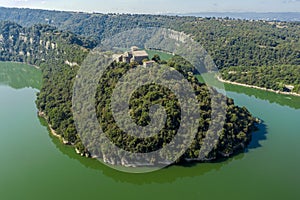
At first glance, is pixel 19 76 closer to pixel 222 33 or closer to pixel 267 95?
pixel 267 95

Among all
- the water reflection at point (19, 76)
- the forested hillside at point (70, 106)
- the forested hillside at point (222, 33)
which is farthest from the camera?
the forested hillside at point (222, 33)

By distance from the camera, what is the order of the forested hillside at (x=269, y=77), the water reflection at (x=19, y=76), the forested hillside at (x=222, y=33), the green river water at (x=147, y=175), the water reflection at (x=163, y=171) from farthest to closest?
the forested hillside at (x=222, y=33)
the water reflection at (x=19, y=76)
the forested hillside at (x=269, y=77)
the water reflection at (x=163, y=171)
the green river water at (x=147, y=175)

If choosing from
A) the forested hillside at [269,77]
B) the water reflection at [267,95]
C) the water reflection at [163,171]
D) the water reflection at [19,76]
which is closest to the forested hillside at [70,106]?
the water reflection at [163,171]

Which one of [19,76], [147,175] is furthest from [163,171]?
[19,76]

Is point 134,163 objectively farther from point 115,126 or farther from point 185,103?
point 185,103

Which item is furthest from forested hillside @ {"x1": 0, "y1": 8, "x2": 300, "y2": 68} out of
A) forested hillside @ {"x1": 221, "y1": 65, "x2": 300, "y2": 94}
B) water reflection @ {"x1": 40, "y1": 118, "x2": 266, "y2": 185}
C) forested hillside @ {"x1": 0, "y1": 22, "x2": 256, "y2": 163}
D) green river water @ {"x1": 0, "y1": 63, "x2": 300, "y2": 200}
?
water reflection @ {"x1": 40, "y1": 118, "x2": 266, "y2": 185}

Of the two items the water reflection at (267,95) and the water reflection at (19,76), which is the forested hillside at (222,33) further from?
the water reflection at (19,76)
